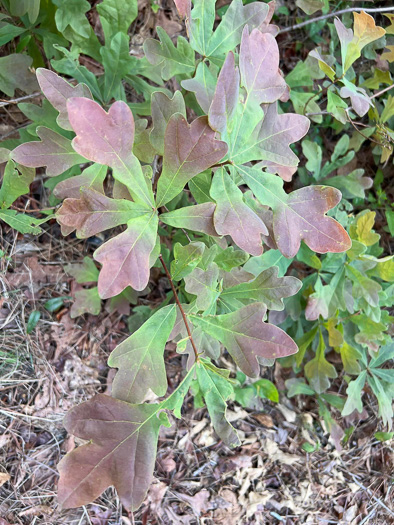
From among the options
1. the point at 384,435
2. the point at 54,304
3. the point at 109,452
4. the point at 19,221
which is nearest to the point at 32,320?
the point at 54,304

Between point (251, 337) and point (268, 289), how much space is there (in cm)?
26

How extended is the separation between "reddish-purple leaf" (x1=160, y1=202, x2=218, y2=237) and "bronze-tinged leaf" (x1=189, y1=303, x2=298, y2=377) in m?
0.27

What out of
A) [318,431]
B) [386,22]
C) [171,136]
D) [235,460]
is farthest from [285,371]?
[386,22]

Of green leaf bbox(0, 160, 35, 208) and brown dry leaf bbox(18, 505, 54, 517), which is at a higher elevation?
green leaf bbox(0, 160, 35, 208)

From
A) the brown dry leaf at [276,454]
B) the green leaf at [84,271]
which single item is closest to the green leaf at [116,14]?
the green leaf at [84,271]

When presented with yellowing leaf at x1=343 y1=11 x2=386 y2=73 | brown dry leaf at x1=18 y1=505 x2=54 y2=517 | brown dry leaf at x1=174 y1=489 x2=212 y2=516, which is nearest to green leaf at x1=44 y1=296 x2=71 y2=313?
brown dry leaf at x1=18 y1=505 x2=54 y2=517

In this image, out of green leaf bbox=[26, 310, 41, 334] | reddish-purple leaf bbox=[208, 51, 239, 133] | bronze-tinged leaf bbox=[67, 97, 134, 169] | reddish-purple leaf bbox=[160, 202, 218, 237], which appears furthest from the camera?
green leaf bbox=[26, 310, 41, 334]

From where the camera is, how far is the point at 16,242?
74.9 inches

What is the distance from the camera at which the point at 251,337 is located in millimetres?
1224

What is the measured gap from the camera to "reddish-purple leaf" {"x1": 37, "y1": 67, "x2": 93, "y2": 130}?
120 centimetres

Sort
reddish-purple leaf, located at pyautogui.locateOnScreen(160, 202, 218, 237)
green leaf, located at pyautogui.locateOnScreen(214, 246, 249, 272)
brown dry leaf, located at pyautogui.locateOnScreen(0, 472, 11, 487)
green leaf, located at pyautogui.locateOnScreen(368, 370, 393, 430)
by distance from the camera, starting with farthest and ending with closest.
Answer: green leaf, located at pyautogui.locateOnScreen(368, 370, 393, 430) < brown dry leaf, located at pyautogui.locateOnScreen(0, 472, 11, 487) < green leaf, located at pyautogui.locateOnScreen(214, 246, 249, 272) < reddish-purple leaf, located at pyautogui.locateOnScreen(160, 202, 218, 237)

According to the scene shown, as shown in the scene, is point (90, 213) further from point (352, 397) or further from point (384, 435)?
point (384, 435)

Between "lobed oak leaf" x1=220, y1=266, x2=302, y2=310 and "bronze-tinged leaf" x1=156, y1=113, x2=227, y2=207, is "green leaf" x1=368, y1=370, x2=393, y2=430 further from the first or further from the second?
"bronze-tinged leaf" x1=156, y1=113, x2=227, y2=207

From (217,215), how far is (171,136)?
0.79ft
